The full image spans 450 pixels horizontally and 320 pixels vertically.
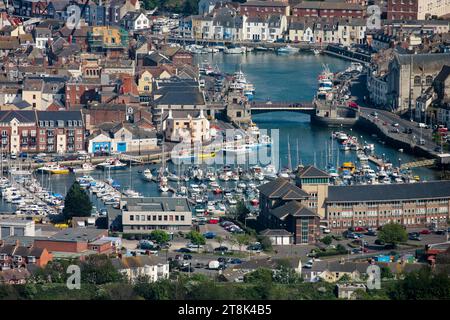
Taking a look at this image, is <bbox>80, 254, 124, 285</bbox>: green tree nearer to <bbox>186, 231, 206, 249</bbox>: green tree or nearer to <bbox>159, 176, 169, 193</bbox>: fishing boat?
<bbox>186, 231, 206, 249</bbox>: green tree

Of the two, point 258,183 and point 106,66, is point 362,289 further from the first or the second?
point 106,66

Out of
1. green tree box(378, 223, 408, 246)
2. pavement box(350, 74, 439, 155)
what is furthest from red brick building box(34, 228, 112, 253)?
pavement box(350, 74, 439, 155)

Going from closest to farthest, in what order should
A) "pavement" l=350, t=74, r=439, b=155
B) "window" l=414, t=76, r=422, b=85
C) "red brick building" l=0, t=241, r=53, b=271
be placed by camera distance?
"red brick building" l=0, t=241, r=53, b=271, "pavement" l=350, t=74, r=439, b=155, "window" l=414, t=76, r=422, b=85

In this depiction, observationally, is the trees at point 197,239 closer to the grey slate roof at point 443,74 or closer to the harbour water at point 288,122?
the harbour water at point 288,122

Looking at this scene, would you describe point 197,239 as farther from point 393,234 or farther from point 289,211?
point 393,234

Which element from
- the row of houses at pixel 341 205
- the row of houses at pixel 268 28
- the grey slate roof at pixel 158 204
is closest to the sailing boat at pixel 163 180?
the grey slate roof at pixel 158 204
